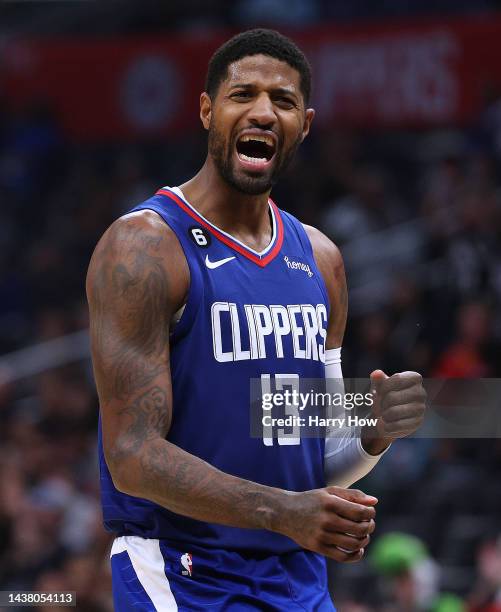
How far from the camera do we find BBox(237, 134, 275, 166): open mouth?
3.56 m

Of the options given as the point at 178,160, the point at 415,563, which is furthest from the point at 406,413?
the point at 178,160

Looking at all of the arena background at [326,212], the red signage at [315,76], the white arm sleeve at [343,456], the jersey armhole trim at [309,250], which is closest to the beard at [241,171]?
the jersey armhole trim at [309,250]

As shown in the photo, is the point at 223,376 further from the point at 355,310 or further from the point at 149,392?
the point at 355,310

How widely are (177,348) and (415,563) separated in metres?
3.90

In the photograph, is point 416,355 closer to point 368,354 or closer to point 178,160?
point 368,354

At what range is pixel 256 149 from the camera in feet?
11.9

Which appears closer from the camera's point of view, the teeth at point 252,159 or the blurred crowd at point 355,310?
the teeth at point 252,159

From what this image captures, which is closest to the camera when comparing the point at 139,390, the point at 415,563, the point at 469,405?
the point at 139,390

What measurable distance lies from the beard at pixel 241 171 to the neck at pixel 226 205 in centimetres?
5

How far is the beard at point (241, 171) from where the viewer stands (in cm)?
361

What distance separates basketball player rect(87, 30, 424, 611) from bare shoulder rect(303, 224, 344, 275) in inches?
7.0

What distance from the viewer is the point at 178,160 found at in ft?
42.3

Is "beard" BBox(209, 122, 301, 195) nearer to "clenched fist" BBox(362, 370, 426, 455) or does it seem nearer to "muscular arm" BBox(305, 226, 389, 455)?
"muscular arm" BBox(305, 226, 389, 455)

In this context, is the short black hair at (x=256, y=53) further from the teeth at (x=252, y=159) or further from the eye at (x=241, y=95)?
the teeth at (x=252, y=159)
